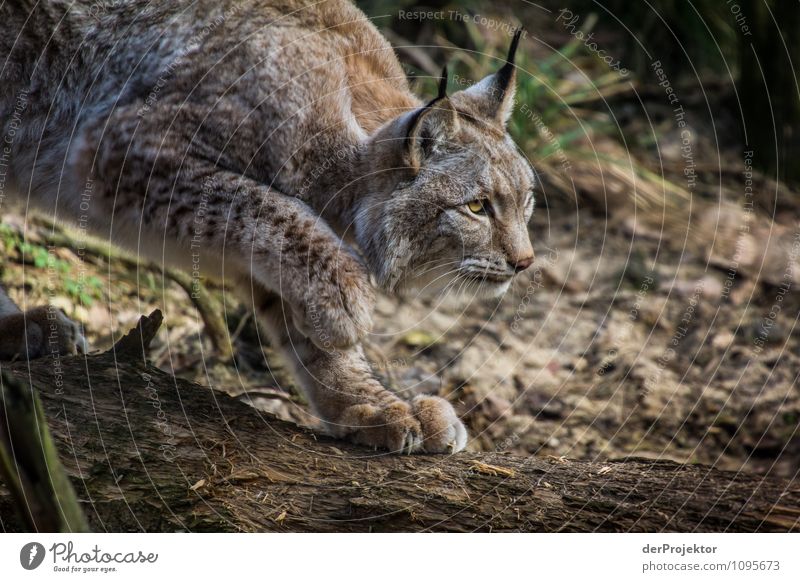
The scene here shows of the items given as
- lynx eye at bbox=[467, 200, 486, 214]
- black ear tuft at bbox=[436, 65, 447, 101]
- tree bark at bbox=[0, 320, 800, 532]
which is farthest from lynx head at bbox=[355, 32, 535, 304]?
tree bark at bbox=[0, 320, 800, 532]

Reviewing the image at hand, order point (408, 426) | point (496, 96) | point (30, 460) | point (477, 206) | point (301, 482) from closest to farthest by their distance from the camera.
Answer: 1. point (30, 460)
2. point (301, 482)
3. point (408, 426)
4. point (477, 206)
5. point (496, 96)

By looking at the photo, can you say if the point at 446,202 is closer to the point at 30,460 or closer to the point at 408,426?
the point at 408,426

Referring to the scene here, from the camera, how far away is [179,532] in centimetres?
271

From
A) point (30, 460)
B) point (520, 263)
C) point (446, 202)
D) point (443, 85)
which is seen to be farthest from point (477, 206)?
point (30, 460)

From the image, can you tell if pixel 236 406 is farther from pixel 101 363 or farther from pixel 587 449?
pixel 587 449

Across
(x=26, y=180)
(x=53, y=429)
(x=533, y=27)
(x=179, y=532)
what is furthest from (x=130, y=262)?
(x=533, y=27)

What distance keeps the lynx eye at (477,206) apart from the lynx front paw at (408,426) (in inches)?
29.8

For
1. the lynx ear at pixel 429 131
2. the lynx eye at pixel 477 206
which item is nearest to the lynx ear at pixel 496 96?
the lynx ear at pixel 429 131

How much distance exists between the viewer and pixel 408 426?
3.48m

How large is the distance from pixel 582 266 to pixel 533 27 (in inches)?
96.9

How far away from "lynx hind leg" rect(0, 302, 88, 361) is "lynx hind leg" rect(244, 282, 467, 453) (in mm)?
748

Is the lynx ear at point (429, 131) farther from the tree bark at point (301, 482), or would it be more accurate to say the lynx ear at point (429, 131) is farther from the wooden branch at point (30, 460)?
the wooden branch at point (30, 460)

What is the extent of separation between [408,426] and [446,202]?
862mm

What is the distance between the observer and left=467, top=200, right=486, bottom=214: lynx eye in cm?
360
